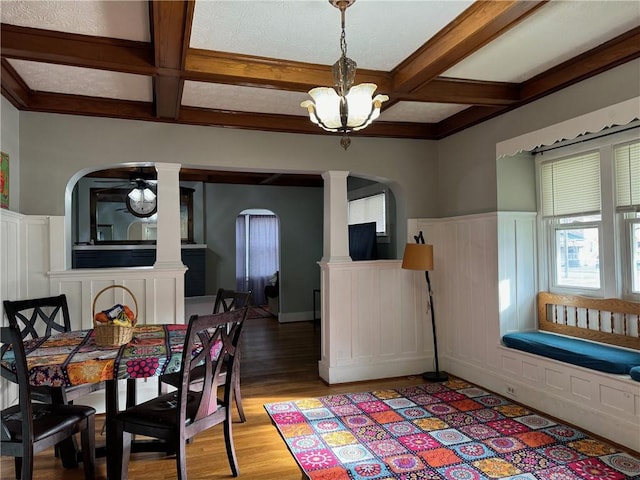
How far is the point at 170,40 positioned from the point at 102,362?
5.75ft

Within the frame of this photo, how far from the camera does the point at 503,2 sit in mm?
2123

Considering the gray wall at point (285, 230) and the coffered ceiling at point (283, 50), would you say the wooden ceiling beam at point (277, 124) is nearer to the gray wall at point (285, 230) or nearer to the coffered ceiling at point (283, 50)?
the coffered ceiling at point (283, 50)

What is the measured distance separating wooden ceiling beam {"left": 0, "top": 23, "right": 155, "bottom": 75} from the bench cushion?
3.54m

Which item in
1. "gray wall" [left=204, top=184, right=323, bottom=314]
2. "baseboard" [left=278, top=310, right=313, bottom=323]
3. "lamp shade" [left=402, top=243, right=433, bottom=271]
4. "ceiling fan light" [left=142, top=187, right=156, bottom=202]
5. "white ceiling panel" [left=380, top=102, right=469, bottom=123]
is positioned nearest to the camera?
"white ceiling panel" [left=380, top=102, right=469, bottom=123]

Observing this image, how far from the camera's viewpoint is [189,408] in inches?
95.7

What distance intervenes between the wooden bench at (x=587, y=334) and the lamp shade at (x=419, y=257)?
948mm

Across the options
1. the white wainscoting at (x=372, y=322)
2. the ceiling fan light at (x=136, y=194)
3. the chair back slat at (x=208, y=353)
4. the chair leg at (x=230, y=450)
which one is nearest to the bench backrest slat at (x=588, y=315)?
the white wainscoting at (x=372, y=322)

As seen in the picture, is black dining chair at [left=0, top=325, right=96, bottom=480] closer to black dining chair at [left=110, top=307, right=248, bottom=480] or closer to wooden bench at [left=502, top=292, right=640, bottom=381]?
black dining chair at [left=110, top=307, right=248, bottom=480]

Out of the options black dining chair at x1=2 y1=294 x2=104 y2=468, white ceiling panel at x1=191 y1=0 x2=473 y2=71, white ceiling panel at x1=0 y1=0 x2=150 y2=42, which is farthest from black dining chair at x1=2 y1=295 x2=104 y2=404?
white ceiling panel at x1=191 y1=0 x2=473 y2=71

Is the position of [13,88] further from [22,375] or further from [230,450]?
[230,450]

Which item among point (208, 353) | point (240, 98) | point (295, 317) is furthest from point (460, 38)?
point (295, 317)

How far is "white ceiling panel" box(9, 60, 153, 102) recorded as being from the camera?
118 inches

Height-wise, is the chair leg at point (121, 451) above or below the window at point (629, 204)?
below

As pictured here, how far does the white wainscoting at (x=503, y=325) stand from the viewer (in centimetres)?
296
